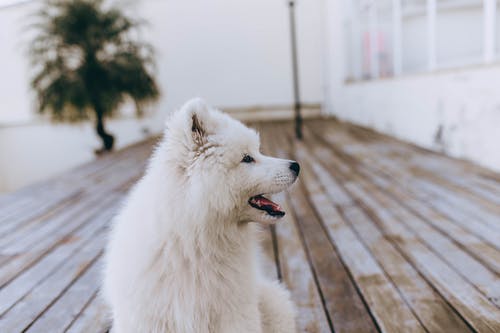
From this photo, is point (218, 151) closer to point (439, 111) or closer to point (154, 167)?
point (154, 167)

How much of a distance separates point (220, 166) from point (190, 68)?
368 inches

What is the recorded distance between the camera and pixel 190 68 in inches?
400

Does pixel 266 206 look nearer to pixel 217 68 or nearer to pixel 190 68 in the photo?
pixel 217 68

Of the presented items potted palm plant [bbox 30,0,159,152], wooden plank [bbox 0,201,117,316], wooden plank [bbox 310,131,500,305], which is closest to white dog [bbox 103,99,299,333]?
wooden plank [bbox 0,201,117,316]

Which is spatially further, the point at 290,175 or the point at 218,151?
the point at 290,175

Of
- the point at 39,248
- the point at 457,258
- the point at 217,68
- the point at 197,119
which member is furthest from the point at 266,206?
the point at 217,68

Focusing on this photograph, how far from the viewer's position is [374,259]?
7.15 feet

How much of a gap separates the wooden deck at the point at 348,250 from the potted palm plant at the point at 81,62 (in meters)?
2.38

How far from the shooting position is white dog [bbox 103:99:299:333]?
4.09 ft

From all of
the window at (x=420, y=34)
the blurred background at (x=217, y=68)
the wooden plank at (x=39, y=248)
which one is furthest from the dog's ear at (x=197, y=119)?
the blurred background at (x=217, y=68)

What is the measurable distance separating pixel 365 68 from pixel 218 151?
6.91 metres

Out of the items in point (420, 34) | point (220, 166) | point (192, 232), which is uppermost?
point (420, 34)

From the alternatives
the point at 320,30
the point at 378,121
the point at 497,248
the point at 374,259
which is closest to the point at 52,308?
the point at 374,259

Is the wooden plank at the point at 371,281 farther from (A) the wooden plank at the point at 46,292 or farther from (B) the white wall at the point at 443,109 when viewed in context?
(B) the white wall at the point at 443,109
